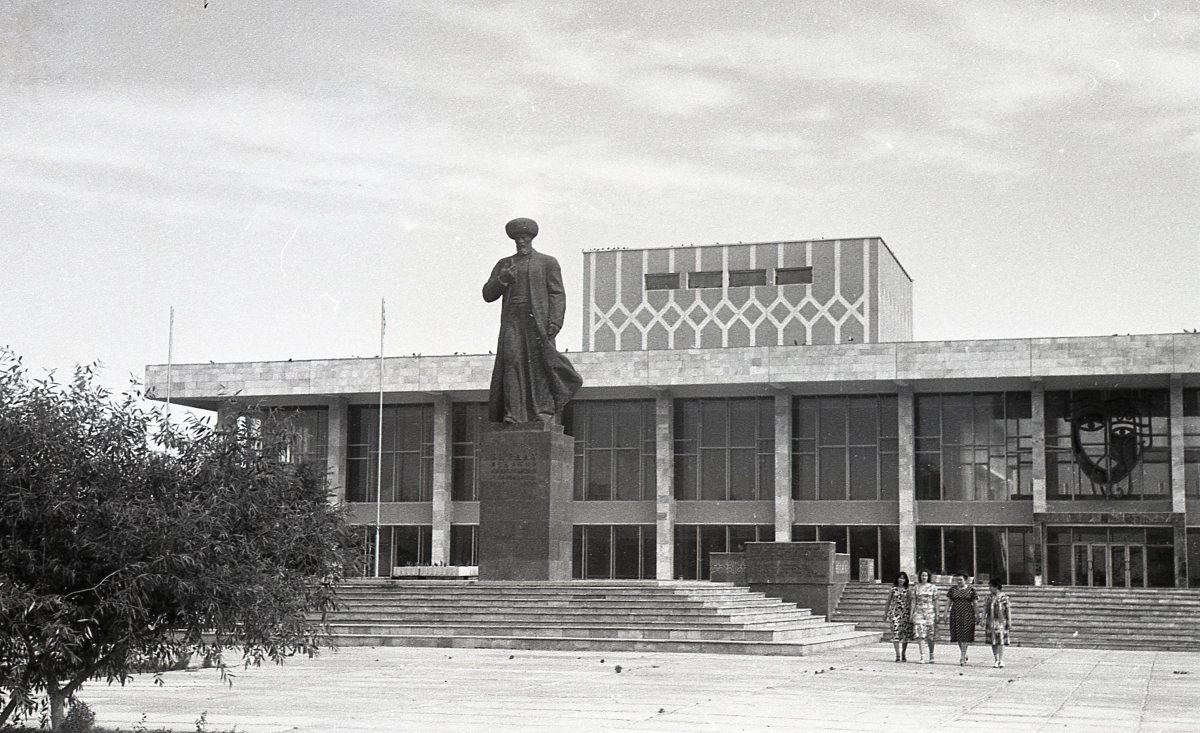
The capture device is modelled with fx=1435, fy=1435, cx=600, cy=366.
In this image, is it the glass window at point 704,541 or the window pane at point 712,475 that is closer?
the glass window at point 704,541

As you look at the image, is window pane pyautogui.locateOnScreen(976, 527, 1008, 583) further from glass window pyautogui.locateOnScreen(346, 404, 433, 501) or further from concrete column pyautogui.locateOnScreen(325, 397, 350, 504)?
concrete column pyautogui.locateOnScreen(325, 397, 350, 504)

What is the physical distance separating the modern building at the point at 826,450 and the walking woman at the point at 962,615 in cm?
2371

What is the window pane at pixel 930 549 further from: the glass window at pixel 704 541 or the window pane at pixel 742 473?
the window pane at pixel 742 473

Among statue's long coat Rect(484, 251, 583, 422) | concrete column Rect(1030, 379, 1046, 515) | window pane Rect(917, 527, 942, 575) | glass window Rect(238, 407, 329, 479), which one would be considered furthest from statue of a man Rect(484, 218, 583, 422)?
concrete column Rect(1030, 379, 1046, 515)

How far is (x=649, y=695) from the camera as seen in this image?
55.3ft

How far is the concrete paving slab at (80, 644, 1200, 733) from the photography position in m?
14.1

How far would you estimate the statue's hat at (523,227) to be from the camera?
1234 inches

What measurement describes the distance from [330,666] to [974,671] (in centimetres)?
996

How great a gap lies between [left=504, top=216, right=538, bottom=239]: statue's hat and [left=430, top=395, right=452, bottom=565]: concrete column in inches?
899

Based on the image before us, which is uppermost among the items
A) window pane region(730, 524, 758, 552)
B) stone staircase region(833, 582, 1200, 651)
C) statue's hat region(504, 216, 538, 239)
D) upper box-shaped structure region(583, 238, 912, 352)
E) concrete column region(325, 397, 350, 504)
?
upper box-shaped structure region(583, 238, 912, 352)

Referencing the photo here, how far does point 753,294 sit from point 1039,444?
3125 cm

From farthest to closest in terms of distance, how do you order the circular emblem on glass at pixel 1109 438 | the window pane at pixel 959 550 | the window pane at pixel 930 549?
the window pane at pixel 930 549, the window pane at pixel 959 550, the circular emblem on glass at pixel 1109 438

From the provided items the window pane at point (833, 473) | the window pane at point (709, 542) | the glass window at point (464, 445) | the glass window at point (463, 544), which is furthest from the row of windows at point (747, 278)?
the glass window at point (463, 544)

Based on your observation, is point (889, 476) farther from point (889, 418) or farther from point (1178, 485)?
point (1178, 485)
